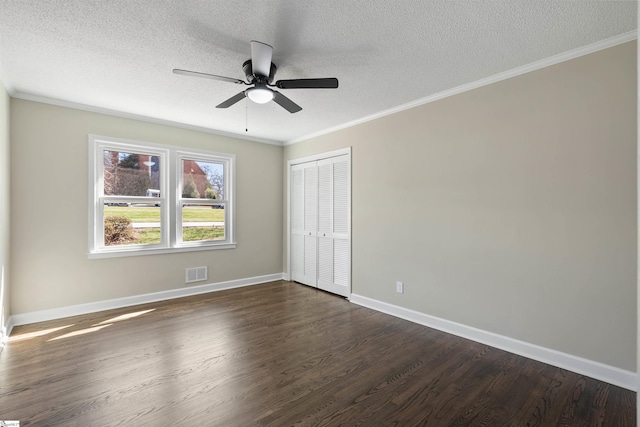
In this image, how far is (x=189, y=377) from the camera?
226 centimetres

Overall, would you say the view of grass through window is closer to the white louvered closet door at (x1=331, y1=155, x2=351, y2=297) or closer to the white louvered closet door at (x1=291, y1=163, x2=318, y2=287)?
the white louvered closet door at (x1=291, y1=163, x2=318, y2=287)

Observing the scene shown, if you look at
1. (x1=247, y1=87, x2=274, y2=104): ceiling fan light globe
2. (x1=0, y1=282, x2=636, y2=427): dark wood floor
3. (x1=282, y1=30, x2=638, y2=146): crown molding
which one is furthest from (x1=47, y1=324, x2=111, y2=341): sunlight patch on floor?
(x1=282, y1=30, x2=638, y2=146): crown molding

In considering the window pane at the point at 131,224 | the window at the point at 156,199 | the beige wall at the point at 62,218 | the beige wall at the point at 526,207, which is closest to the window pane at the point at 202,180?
the window at the point at 156,199

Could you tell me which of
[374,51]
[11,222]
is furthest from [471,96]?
A: [11,222]

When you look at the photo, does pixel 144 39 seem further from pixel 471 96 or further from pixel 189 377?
pixel 471 96

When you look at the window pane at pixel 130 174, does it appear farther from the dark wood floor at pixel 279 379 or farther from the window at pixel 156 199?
the dark wood floor at pixel 279 379

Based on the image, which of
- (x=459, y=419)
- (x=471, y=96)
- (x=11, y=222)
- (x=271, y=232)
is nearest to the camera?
(x=459, y=419)

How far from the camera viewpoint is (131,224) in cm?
406

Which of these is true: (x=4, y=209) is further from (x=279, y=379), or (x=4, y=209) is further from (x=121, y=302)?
(x=279, y=379)

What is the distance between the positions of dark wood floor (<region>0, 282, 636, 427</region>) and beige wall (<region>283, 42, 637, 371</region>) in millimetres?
383

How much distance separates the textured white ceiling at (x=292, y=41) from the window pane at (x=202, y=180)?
4.60 ft

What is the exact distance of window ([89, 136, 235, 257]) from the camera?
3.83 m

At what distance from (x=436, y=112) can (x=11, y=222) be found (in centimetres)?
476

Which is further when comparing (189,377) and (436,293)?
(436,293)
